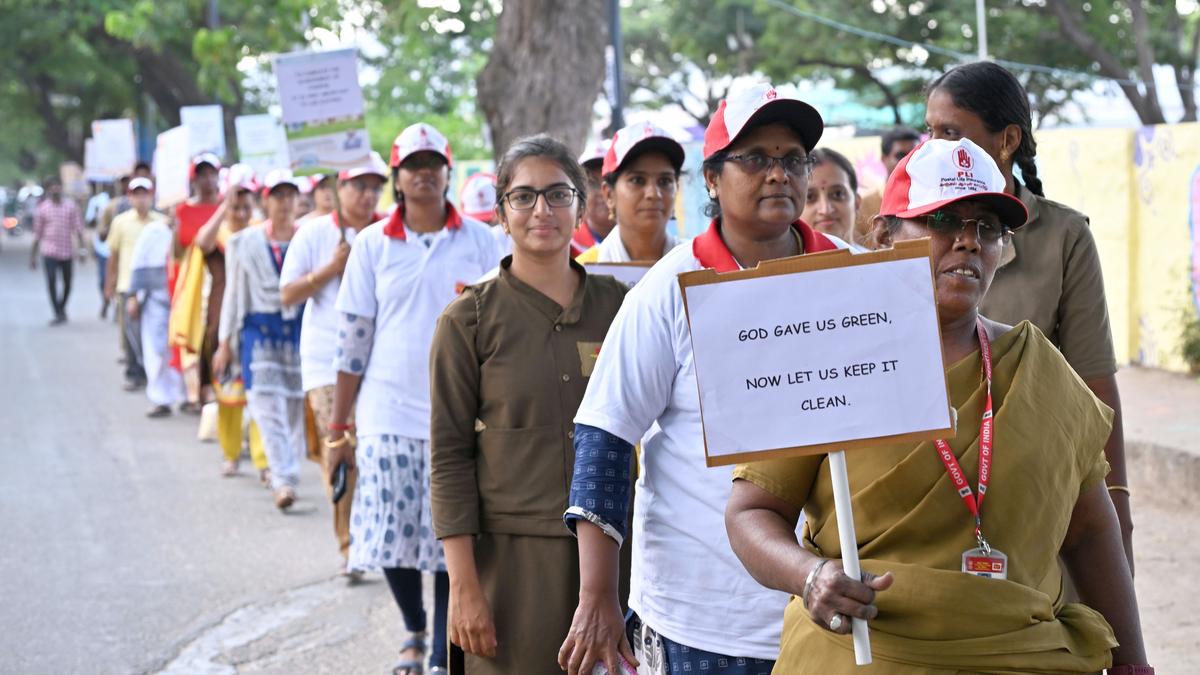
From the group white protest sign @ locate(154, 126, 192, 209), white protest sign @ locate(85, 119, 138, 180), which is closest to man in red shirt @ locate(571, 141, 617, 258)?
white protest sign @ locate(154, 126, 192, 209)

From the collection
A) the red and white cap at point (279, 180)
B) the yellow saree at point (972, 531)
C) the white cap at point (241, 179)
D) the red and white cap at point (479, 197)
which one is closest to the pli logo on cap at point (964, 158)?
the yellow saree at point (972, 531)

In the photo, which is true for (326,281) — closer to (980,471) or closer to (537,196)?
(537,196)

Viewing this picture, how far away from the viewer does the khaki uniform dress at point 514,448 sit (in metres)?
3.75

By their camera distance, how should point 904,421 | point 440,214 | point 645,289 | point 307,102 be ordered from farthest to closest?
point 307,102
point 440,214
point 645,289
point 904,421

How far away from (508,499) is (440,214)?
213 cm

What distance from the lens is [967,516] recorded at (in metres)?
2.33

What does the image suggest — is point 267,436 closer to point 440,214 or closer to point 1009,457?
point 440,214

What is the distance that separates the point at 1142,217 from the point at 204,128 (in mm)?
8389

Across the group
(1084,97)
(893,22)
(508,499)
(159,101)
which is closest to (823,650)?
(508,499)

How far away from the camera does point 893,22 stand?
2612 cm

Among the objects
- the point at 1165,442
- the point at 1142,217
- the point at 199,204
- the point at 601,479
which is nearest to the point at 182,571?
the point at 199,204

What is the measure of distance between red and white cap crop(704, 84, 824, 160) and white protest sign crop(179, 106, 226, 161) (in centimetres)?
1158

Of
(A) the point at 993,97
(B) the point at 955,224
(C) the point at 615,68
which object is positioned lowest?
(B) the point at 955,224

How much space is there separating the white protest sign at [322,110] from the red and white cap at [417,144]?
1916mm
